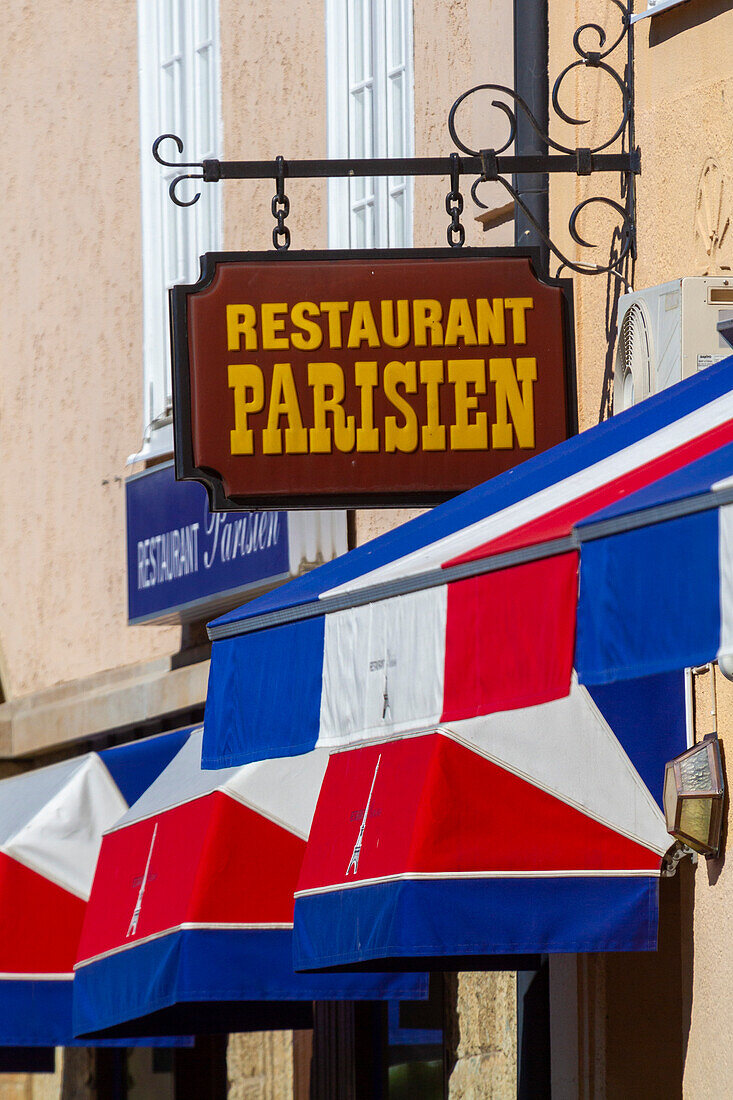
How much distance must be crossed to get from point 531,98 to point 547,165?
0.98m

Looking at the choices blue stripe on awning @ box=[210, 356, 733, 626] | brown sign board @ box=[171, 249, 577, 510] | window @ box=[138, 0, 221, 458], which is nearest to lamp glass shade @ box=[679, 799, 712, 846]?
blue stripe on awning @ box=[210, 356, 733, 626]

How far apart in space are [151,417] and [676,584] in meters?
8.43

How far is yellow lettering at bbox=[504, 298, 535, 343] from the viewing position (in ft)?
22.4

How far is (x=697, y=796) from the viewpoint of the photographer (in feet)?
20.4

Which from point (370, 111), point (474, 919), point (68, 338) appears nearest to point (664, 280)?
point (474, 919)

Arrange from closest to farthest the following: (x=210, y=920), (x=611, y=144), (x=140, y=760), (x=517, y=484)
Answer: (x=517, y=484) < (x=210, y=920) < (x=611, y=144) < (x=140, y=760)

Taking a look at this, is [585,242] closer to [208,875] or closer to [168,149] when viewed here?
[208,875]

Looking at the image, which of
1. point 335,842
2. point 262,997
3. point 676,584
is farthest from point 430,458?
point 676,584

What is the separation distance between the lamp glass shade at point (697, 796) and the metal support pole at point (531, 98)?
2189 mm

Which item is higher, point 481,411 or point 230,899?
point 481,411

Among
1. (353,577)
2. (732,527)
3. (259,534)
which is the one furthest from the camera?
(259,534)

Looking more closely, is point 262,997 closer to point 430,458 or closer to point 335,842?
point 335,842

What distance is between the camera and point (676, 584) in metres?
3.67

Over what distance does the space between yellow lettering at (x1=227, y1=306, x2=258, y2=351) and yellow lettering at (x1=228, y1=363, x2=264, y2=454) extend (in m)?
0.07
